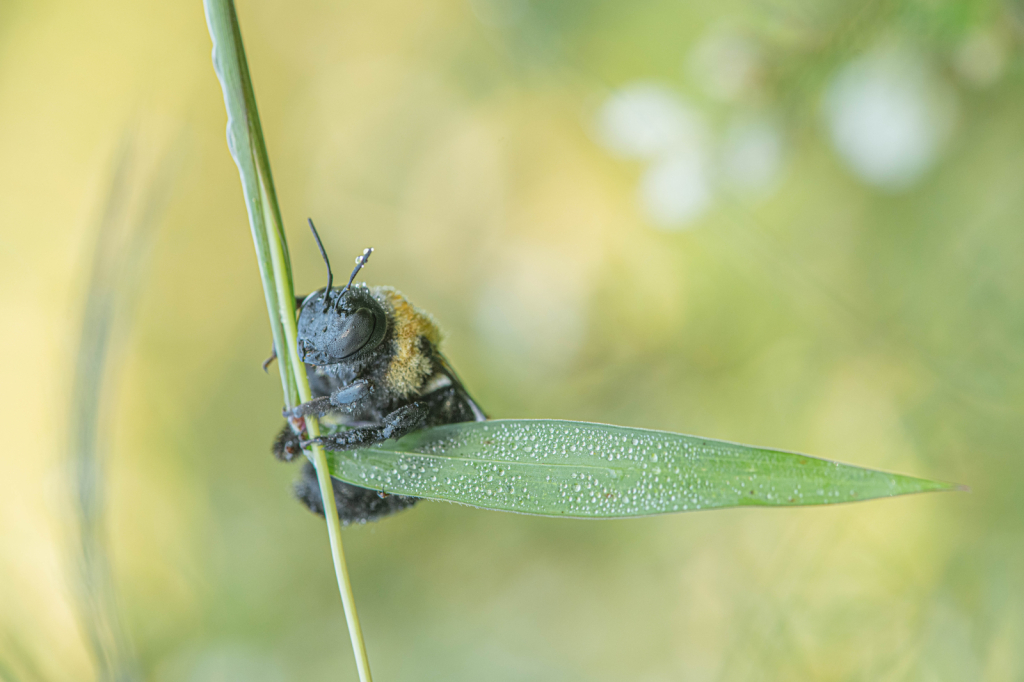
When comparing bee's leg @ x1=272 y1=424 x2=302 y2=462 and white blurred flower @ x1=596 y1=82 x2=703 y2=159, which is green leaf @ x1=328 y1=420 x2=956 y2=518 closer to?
bee's leg @ x1=272 y1=424 x2=302 y2=462

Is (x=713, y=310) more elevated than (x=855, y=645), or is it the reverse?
(x=713, y=310)

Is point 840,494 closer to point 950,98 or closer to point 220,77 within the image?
point 220,77

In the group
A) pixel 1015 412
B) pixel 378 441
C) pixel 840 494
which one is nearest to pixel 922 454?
pixel 1015 412

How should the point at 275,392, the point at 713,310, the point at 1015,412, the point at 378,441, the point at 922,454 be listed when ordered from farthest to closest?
the point at 275,392 < the point at 713,310 < the point at 922,454 < the point at 1015,412 < the point at 378,441

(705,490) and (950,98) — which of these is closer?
(705,490)

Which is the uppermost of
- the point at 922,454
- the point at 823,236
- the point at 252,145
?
the point at 823,236

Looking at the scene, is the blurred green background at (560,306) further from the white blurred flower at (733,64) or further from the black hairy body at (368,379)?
the black hairy body at (368,379)
